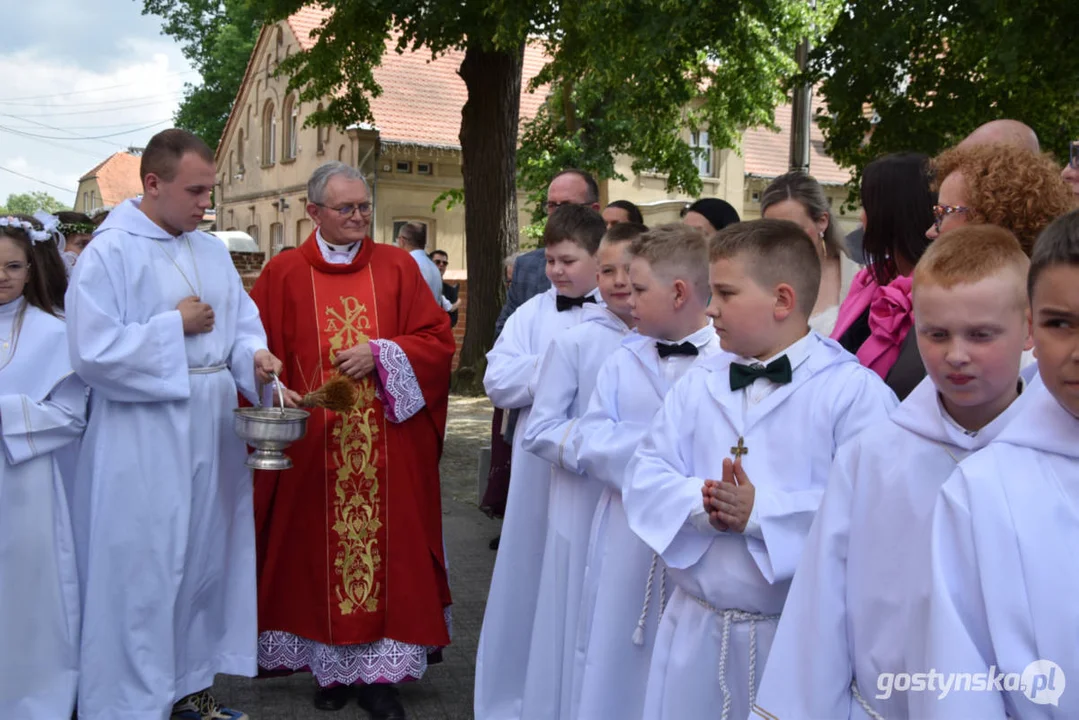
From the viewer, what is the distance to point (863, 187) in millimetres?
3619

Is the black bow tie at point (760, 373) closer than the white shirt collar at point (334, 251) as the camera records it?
Yes

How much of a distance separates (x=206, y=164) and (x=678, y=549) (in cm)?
273

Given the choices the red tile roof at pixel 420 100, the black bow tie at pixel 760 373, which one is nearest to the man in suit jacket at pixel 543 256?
the black bow tie at pixel 760 373

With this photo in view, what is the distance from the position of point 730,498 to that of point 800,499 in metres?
0.21

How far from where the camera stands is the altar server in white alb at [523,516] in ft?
15.5

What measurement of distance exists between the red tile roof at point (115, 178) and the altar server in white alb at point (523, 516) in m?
72.3

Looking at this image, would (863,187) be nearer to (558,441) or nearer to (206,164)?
(558,441)

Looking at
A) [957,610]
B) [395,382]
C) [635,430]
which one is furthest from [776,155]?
[957,610]

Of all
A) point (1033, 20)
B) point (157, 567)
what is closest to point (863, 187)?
point (157, 567)

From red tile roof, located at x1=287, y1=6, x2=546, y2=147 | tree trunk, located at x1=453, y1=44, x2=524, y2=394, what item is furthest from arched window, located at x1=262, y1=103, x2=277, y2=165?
tree trunk, located at x1=453, y1=44, x2=524, y2=394

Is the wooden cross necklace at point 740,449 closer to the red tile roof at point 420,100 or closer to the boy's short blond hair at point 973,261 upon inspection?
the boy's short blond hair at point 973,261

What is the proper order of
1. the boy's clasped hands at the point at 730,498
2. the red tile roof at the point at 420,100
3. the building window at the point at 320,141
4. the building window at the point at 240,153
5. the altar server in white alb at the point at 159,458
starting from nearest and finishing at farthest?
the boy's clasped hands at the point at 730,498
the altar server in white alb at the point at 159,458
the red tile roof at the point at 420,100
the building window at the point at 320,141
the building window at the point at 240,153

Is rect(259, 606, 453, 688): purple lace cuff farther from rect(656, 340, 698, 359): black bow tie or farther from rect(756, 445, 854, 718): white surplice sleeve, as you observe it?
rect(756, 445, 854, 718): white surplice sleeve

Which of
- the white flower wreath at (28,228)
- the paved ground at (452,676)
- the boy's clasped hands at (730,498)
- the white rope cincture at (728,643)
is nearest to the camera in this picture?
the boy's clasped hands at (730,498)
